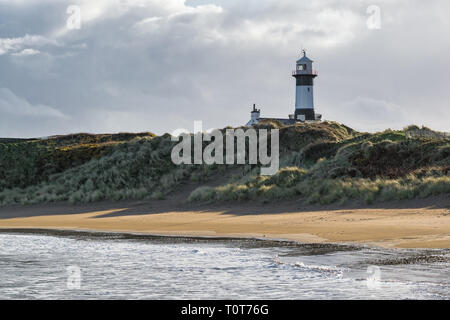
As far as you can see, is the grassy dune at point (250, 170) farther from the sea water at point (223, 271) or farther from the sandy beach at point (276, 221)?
the sea water at point (223, 271)

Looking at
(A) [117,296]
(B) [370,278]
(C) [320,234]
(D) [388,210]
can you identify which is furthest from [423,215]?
(A) [117,296]

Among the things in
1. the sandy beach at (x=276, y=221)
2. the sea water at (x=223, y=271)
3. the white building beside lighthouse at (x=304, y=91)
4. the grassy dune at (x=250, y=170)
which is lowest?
the sea water at (x=223, y=271)

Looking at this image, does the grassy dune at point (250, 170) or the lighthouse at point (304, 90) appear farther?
the lighthouse at point (304, 90)

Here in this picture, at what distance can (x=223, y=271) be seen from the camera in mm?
10688

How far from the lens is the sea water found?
29.4ft

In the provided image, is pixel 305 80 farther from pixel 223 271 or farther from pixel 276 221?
pixel 223 271

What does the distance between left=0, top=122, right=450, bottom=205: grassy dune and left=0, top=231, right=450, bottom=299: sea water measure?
8.14 metres

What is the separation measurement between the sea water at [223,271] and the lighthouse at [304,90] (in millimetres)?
59594

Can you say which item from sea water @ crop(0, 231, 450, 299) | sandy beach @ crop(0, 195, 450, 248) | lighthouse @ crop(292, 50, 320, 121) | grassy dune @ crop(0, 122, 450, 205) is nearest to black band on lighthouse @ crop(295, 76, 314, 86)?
lighthouse @ crop(292, 50, 320, 121)

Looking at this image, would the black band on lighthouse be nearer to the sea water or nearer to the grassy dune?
the grassy dune

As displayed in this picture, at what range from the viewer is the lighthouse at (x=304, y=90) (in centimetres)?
7319

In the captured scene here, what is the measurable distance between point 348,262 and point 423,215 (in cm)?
654

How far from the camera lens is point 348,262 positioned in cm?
1089

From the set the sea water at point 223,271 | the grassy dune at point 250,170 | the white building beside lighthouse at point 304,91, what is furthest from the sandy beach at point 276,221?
the white building beside lighthouse at point 304,91
